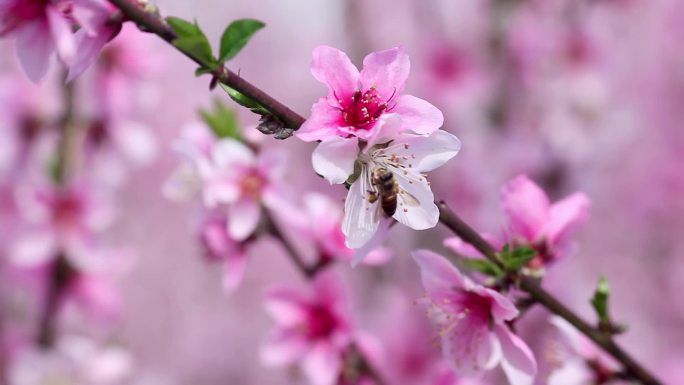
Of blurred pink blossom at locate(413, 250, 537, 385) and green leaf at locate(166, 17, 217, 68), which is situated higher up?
green leaf at locate(166, 17, 217, 68)

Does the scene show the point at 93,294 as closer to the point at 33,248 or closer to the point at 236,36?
the point at 33,248

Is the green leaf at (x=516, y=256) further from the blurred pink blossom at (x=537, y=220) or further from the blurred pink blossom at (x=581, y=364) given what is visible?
the blurred pink blossom at (x=581, y=364)

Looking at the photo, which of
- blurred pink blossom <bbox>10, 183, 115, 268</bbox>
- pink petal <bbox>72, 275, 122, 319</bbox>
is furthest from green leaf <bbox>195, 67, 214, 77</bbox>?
pink petal <bbox>72, 275, 122, 319</bbox>

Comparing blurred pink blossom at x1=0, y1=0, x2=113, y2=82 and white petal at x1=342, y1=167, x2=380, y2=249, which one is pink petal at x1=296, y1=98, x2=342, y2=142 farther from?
blurred pink blossom at x1=0, y1=0, x2=113, y2=82

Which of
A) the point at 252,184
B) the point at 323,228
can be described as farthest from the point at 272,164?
the point at 323,228

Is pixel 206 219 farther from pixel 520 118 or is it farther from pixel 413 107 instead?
pixel 520 118

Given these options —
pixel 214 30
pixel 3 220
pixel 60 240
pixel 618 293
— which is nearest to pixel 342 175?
pixel 60 240
